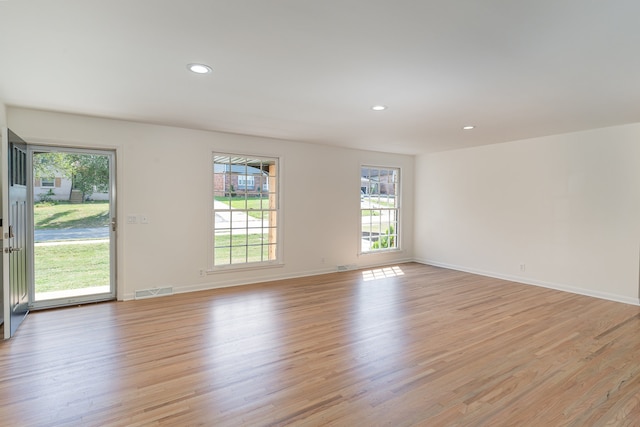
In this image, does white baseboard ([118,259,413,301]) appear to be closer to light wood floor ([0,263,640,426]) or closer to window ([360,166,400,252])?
light wood floor ([0,263,640,426])

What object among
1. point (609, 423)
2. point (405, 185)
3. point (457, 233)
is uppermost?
point (405, 185)

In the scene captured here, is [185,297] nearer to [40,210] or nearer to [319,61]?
[40,210]

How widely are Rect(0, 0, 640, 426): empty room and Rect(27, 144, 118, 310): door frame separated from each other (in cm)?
3

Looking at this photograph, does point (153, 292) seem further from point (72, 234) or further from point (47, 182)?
point (47, 182)

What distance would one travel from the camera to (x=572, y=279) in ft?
16.7

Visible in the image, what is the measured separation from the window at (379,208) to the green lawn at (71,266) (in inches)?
175

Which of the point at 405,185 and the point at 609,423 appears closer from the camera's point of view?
the point at 609,423

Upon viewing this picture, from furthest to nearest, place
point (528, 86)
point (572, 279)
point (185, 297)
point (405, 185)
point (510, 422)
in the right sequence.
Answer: point (405, 185) → point (572, 279) → point (185, 297) → point (528, 86) → point (510, 422)

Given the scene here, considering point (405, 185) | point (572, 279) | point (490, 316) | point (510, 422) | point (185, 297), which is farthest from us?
point (405, 185)

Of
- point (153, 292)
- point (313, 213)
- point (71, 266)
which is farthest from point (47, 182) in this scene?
point (313, 213)

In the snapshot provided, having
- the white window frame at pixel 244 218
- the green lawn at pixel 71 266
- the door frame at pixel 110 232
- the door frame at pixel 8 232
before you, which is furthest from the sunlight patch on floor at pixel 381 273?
the door frame at pixel 8 232

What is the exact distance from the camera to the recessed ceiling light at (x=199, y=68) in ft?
8.76

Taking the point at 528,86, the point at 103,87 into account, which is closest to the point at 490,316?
the point at 528,86

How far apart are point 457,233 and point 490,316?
2.95 meters
